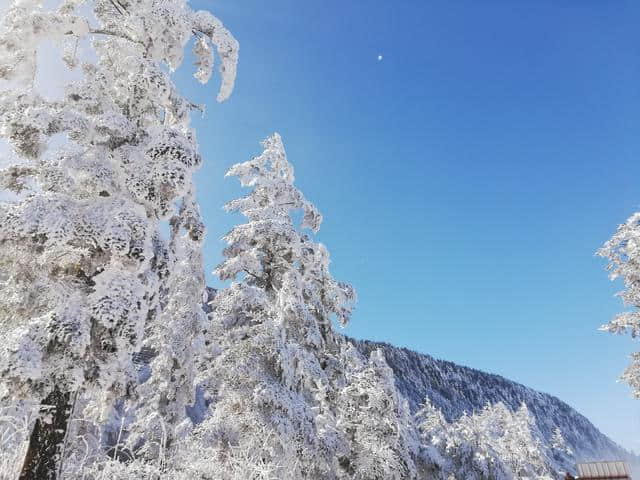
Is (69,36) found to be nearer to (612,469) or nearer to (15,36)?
(15,36)

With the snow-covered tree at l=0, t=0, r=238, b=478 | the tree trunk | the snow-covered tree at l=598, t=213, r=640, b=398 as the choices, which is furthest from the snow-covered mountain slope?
the tree trunk

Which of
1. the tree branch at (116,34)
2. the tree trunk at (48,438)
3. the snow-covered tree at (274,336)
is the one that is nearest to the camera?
the tree trunk at (48,438)

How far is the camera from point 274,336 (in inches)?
499

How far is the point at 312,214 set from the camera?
1648cm

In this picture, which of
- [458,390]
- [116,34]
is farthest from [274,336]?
[458,390]

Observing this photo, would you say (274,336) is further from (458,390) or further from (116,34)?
(458,390)

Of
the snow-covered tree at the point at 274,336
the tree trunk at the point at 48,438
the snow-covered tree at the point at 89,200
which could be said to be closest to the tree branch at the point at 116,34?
the snow-covered tree at the point at 89,200

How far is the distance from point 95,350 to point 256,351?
645 centimetres

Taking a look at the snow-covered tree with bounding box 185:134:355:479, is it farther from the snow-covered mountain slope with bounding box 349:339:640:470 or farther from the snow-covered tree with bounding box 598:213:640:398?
the snow-covered mountain slope with bounding box 349:339:640:470

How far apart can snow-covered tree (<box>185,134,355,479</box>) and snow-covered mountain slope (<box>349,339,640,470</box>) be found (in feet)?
330

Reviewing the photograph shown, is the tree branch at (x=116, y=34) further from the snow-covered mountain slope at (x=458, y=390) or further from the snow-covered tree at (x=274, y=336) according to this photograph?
the snow-covered mountain slope at (x=458, y=390)

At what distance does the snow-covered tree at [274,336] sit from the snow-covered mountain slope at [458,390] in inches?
3962

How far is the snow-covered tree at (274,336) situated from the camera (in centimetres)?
1218

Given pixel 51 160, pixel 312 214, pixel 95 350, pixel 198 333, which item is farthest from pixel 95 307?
pixel 198 333
